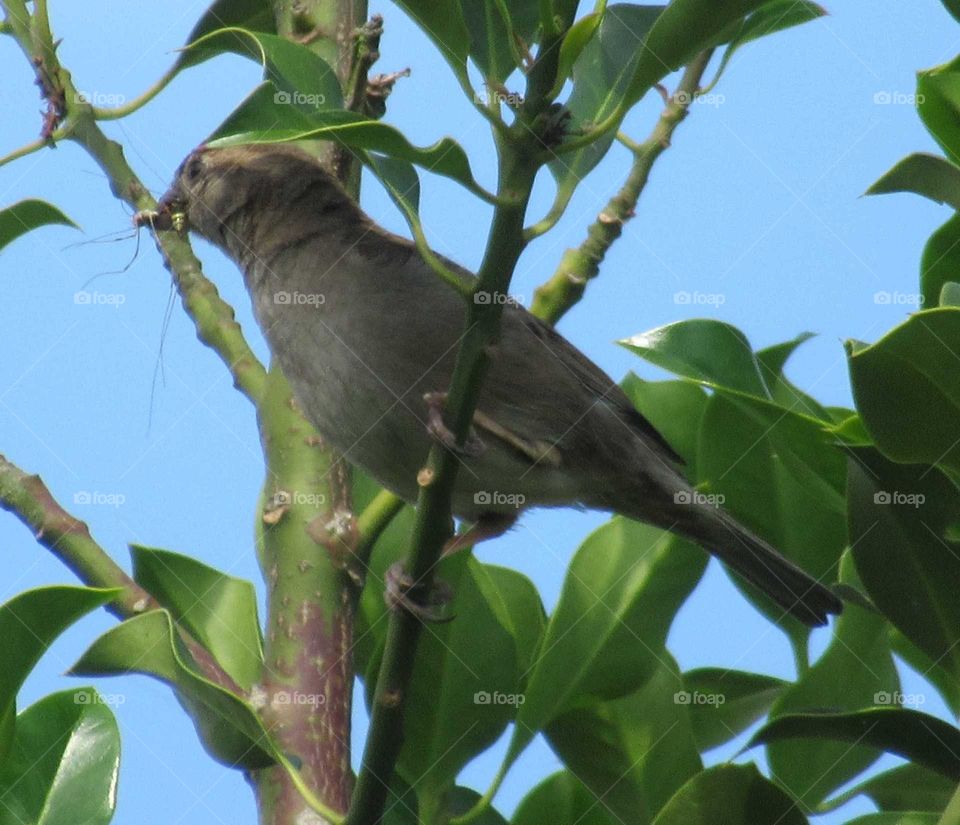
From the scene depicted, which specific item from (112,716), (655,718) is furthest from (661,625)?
(112,716)

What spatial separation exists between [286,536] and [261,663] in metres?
0.35

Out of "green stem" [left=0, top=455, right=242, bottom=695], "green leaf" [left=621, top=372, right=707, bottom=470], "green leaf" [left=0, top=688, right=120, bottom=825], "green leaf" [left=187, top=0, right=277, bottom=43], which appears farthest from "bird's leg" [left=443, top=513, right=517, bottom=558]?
"green leaf" [left=187, top=0, right=277, bottom=43]

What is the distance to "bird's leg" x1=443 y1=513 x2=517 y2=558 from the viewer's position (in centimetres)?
437

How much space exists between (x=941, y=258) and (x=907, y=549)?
752 mm

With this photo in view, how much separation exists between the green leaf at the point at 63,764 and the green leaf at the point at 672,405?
A: 1.67 metres

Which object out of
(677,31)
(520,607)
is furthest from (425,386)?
(677,31)

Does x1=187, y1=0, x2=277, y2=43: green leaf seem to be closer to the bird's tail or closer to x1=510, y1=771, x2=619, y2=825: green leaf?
the bird's tail

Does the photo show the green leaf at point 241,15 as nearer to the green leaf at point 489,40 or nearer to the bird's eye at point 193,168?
the bird's eye at point 193,168

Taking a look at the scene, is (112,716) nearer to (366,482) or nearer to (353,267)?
(366,482)

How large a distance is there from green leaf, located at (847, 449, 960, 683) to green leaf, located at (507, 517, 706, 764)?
0.49m

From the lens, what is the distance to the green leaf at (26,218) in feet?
11.2

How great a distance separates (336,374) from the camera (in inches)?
152

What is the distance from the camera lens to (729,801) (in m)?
2.35

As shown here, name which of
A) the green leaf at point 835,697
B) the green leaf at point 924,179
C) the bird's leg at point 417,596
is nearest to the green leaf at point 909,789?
the green leaf at point 835,697
